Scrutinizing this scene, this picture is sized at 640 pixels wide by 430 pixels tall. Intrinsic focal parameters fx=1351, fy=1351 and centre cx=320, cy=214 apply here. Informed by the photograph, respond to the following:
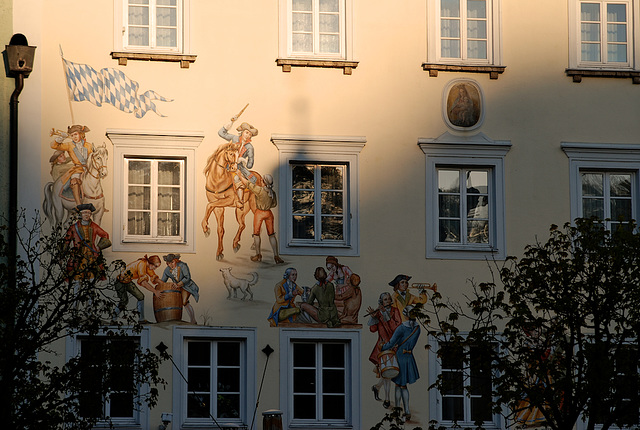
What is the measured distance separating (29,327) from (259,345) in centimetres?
543

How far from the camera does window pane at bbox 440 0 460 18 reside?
23734 mm

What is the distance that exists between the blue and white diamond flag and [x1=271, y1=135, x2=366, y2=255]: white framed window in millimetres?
2267

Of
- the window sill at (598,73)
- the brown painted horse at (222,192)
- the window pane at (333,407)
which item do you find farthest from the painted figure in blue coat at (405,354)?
the window sill at (598,73)

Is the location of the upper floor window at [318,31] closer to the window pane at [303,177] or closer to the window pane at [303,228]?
the window pane at [303,177]

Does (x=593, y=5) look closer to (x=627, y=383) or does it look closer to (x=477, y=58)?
(x=477, y=58)

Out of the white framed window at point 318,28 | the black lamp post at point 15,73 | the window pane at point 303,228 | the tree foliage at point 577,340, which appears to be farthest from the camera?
the white framed window at point 318,28

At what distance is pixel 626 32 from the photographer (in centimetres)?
2419

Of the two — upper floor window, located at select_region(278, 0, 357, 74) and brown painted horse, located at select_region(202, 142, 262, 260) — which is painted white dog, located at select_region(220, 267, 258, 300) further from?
upper floor window, located at select_region(278, 0, 357, 74)

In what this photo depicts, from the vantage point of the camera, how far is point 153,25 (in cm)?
2286

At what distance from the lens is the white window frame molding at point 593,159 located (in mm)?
23547

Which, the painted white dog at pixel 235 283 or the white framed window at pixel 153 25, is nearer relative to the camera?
the painted white dog at pixel 235 283

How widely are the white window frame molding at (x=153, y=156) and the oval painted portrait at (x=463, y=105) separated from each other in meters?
4.36

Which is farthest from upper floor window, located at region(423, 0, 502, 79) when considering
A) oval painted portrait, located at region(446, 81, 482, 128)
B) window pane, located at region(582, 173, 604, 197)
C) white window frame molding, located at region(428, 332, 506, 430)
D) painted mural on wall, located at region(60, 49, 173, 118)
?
painted mural on wall, located at region(60, 49, 173, 118)

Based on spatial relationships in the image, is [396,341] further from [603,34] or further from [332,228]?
[603,34]
